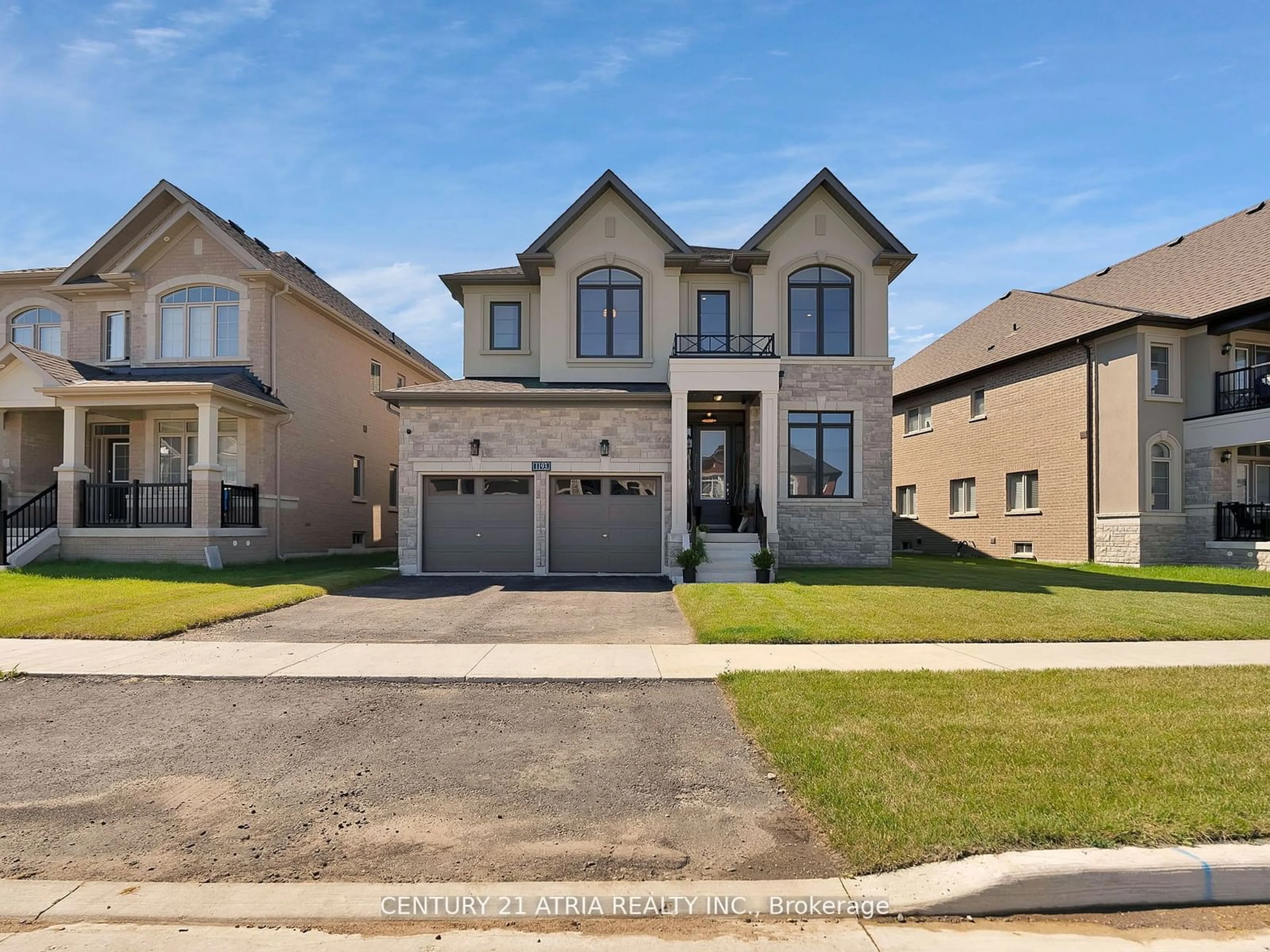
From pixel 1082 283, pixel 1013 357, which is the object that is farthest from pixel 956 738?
pixel 1082 283

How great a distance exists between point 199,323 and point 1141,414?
1025 inches

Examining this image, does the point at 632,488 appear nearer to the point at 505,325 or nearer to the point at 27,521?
the point at 505,325

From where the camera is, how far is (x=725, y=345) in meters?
19.8

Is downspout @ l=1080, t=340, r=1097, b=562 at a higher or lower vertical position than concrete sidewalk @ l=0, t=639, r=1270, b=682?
higher

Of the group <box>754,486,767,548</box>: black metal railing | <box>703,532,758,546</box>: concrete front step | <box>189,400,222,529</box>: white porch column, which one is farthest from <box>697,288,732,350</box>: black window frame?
<box>189,400,222,529</box>: white porch column

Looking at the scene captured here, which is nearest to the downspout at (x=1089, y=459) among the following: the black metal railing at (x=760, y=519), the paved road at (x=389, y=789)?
the black metal railing at (x=760, y=519)

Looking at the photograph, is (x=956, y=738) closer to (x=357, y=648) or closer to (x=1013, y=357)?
(x=357, y=648)

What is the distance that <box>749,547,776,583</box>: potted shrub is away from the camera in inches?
636

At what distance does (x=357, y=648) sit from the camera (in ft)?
30.9

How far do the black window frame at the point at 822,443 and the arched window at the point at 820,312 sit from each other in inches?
64.8

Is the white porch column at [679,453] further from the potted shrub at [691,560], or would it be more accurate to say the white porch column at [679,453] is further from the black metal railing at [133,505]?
the black metal railing at [133,505]

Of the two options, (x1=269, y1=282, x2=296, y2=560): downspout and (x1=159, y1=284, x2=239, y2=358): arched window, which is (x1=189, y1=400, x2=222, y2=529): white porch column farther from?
(x1=159, y1=284, x2=239, y2=358): arched window

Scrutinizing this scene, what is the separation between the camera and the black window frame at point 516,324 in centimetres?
2078

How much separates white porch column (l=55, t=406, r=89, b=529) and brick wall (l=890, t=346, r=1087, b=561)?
67.2 feet
